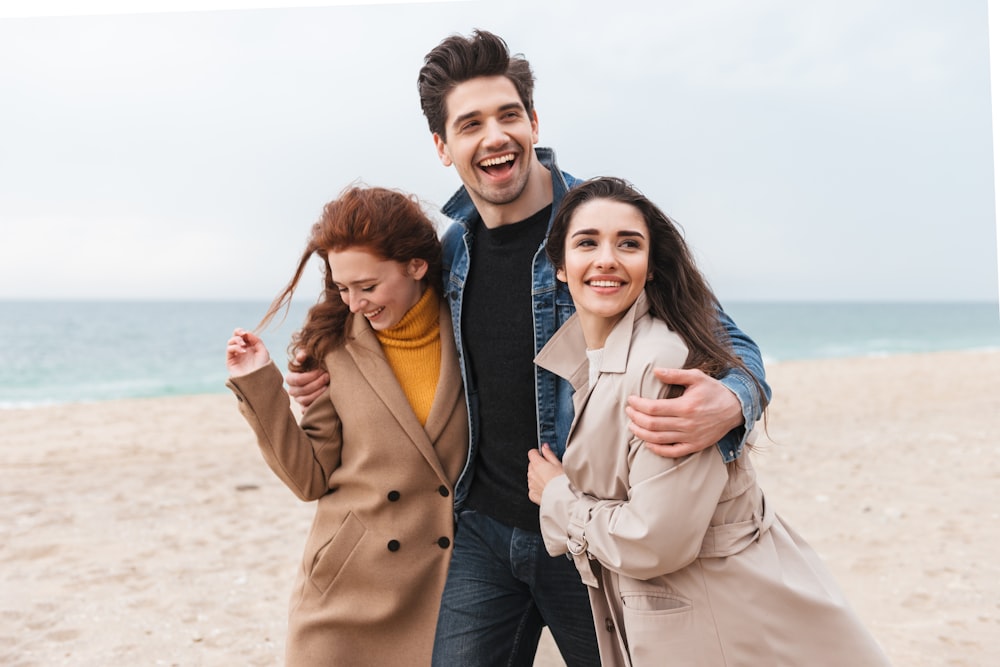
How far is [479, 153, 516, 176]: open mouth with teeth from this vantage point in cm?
274

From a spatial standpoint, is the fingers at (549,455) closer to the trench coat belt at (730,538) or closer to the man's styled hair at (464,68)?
the trench coat belt at (730,538)

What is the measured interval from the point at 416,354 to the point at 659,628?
1.38 metres

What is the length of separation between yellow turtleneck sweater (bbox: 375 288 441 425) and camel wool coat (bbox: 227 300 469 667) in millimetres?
61

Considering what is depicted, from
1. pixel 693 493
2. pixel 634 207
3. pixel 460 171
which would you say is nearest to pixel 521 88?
pixel 460 171

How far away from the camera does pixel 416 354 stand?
3.03 meters

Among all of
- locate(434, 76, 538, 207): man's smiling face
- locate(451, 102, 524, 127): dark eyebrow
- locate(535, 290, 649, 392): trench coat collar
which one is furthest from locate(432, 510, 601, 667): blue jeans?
locate(451, 102, 524, 127): dark eyebrow

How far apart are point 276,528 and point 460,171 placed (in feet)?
17.3

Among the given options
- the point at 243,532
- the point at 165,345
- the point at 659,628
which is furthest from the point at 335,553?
the point at 165,345

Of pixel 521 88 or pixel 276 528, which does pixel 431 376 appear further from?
pixel 276 528

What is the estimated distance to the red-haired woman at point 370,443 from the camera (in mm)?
2797

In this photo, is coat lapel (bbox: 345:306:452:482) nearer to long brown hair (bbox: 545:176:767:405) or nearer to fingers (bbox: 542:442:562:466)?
fingers (bbox: 542:442:562:466)

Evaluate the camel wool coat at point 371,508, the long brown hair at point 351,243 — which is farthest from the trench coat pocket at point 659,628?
the long brown hair at point 351,243

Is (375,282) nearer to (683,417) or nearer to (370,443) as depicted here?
(370,443)

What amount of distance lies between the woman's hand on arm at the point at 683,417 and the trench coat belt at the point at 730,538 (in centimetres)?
25
